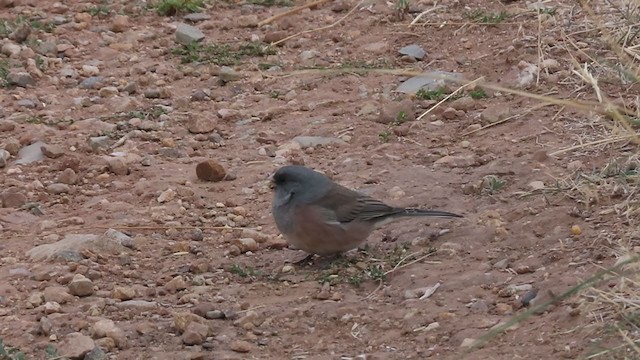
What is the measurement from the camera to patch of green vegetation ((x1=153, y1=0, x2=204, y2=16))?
8.83 meters

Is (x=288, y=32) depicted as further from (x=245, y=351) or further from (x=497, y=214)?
(x=245, y=351)

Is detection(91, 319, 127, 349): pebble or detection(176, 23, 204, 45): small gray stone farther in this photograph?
detection(176, 23, 204, 45): small gray stone

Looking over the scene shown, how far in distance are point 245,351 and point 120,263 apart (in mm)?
1134

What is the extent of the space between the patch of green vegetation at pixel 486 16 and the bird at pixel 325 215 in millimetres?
2652

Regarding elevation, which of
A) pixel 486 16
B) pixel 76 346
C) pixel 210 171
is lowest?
pixel 210 171

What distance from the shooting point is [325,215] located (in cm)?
566

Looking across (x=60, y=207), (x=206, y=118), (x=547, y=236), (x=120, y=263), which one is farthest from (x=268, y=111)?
(x=547, y=236)

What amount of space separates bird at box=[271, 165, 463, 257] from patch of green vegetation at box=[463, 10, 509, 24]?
8.70 ft

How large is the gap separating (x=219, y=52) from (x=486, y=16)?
180cm

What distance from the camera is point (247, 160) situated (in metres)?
6.79

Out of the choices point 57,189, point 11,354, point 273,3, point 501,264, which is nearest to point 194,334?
point 11,354

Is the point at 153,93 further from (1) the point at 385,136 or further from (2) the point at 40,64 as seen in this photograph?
(1) the point at 385,136

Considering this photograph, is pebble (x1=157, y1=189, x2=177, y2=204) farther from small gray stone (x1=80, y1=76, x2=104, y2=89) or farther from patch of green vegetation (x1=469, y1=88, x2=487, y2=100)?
patch of green vegetation (x1=469, y1=88, x2=487, y2=100)

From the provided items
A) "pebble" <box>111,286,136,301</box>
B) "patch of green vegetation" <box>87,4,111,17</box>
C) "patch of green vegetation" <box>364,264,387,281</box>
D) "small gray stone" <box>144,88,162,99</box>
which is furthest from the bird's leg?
"patch of green vegetation" <box>87,4,111,17</box>
